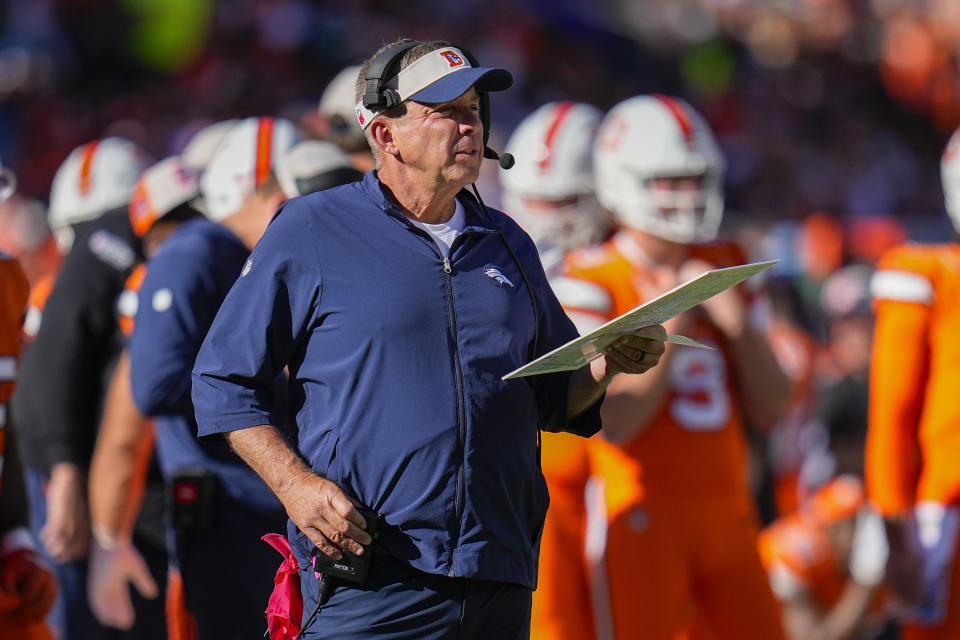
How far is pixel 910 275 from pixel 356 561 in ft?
9.24

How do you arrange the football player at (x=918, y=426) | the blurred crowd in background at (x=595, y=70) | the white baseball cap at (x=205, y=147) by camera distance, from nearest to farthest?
the football player at (x=918, y=426)
the white baseball cap at (x=205, y=147)
the blurred crowd in background at (x=595, y=70)

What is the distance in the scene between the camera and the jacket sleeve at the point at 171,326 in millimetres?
4352

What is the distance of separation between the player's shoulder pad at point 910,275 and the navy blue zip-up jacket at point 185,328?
88.2 inches

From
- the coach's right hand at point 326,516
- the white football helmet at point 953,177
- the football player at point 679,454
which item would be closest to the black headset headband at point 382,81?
the coach's right hand at point 326,516

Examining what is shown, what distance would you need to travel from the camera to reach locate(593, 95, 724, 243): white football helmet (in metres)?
5.64

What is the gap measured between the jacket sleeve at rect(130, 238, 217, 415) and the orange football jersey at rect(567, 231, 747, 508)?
58.7 inches

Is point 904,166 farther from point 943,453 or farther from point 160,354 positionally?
point 160,354

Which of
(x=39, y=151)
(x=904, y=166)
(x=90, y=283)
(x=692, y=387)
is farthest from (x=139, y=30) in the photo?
(x=692, y=387)

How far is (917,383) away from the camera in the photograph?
5.28 meters

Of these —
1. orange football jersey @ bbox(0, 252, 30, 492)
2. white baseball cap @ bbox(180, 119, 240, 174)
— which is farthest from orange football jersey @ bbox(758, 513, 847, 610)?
orange football jersey @ bbox(0, 252, 30, 492)

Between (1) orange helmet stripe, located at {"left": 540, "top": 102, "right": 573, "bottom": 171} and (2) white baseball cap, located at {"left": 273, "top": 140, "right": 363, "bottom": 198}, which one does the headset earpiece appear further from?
(1) orange helmet stripe, located at {"left": 540, "top": 102, "right": 573, "bottom": 171}

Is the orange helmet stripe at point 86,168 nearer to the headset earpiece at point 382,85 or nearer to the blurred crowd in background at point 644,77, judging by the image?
the headset earpiece at point 382,85

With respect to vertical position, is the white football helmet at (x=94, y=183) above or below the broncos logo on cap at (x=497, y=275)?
below

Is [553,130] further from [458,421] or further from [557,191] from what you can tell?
[458,421]
